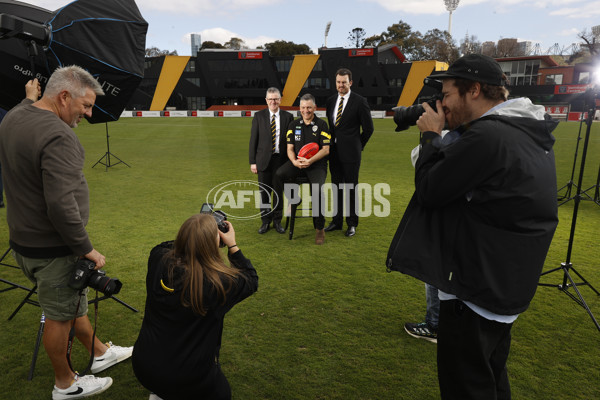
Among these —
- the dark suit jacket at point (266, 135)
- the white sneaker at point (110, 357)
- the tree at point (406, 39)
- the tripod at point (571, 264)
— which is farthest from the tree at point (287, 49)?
the white sneaker at point (110, 357)

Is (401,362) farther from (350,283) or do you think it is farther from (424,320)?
(350,283)

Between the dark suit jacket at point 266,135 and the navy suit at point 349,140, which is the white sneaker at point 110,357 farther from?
the navy suit at point 349,140

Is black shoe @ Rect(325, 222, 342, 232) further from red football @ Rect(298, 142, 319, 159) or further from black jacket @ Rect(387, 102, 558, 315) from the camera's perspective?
black jacket @ Rect(387, 102, 558, 315)

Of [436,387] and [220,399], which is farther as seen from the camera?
[436,387]

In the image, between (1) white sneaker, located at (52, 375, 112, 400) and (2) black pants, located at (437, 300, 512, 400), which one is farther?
(1) white sneaker, located at (52, 375, 112, 400)

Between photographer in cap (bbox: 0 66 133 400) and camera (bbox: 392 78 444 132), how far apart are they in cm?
191

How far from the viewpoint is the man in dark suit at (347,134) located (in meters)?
5.80

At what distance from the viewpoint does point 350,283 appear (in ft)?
14.7

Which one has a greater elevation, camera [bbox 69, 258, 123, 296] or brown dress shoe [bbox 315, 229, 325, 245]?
camera [bbox 69, 258, 123, 296]

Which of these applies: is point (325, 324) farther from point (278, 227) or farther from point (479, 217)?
point (278, 227)

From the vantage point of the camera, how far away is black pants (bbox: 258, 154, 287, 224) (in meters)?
6.20

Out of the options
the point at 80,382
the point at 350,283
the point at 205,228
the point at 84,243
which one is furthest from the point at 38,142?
the point at 350,283

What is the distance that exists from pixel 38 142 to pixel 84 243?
0.65 metres

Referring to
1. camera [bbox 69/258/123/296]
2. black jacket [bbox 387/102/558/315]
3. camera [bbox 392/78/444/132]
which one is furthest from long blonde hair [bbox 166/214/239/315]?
camera [bbox 392/78/444/132]
